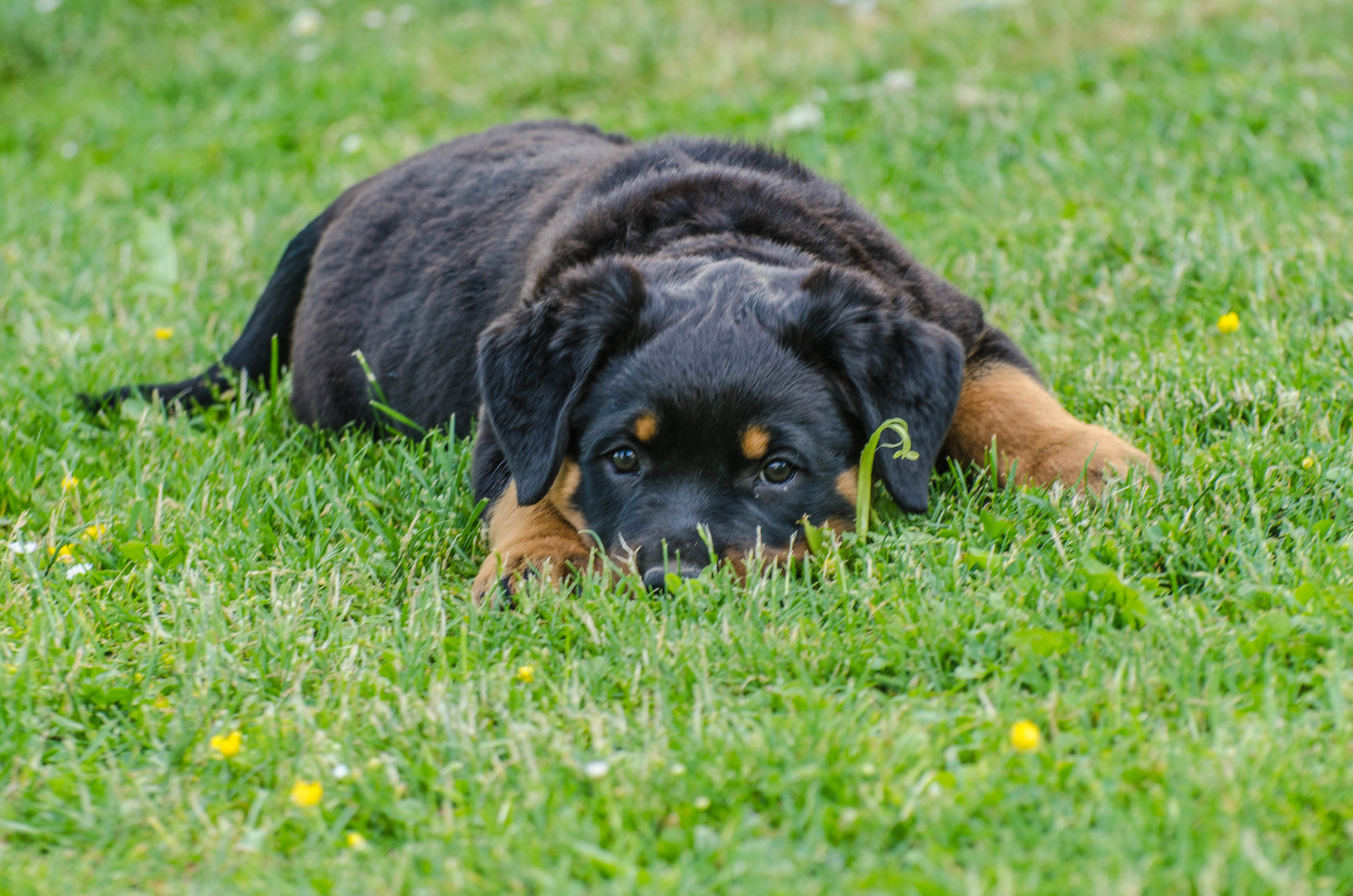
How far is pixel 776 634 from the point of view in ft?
8.46

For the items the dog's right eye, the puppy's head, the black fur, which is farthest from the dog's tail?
the dog's right eye

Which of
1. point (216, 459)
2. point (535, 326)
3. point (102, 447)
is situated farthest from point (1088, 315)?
point (102, 447)

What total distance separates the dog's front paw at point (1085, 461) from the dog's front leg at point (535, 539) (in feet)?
3.49

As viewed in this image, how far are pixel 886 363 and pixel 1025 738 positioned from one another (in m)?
1.12

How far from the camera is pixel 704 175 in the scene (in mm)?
3701

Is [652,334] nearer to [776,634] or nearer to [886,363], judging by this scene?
[886,363]

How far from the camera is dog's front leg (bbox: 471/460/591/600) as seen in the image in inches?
117

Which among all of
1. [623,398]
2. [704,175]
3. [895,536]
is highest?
[704,175]

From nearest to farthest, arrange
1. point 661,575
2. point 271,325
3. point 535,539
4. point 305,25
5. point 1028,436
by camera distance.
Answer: point 661,575 < point 535,539 < point 1028,436 < point 271,325 < point 305,25

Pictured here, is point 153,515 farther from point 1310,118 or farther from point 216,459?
point 1310,118

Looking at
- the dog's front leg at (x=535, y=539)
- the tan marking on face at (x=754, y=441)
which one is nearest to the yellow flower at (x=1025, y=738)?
the tan marking on face at (x=754, y=441)

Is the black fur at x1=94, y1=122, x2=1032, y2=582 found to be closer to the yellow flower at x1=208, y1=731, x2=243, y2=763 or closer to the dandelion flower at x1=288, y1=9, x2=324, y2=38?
the yellow flower at x1=208, y1=731, x2=243, y2=763

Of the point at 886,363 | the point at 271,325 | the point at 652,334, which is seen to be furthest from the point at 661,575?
the point at 271,325

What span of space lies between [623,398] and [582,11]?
6283mm
